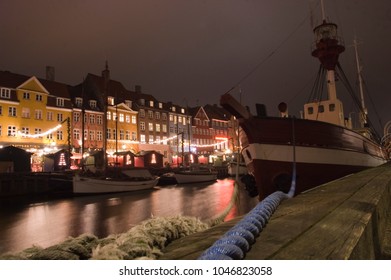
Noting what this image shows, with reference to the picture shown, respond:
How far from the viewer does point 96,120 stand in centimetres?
3281

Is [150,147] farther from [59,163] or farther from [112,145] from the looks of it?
[59,163]

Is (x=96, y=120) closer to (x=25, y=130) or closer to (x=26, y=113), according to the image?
(x=26, y=113)

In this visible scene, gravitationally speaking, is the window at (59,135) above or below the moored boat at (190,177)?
above

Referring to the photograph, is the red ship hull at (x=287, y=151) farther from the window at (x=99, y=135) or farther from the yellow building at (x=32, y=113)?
the window at (x=99, y=135)

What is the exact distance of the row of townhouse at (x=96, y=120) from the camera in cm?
2547

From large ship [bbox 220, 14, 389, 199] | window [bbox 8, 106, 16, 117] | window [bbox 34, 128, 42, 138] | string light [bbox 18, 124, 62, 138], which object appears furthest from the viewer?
window [bbox 34, 128, 42, 138]

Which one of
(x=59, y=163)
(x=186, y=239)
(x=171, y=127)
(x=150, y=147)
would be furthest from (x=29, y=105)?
(x=186, y=239)

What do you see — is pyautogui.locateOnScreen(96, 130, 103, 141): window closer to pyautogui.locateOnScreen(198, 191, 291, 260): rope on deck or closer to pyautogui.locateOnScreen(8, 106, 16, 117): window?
pyautogui.locateOnScreen(8, 106, 16, 117): window

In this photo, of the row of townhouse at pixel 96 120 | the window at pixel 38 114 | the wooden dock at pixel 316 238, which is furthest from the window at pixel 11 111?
the wooden dock at pixel 316 238

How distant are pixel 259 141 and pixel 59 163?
71.6ft

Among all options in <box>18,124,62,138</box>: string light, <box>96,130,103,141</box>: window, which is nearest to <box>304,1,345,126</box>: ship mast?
<box>18,124,62,138</box>: string light

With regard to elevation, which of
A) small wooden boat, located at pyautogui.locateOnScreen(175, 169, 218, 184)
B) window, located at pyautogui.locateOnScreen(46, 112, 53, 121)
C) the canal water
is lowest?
the canal water

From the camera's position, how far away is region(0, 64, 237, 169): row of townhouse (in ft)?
83.6

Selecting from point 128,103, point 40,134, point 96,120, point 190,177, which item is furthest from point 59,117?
point 190,177
